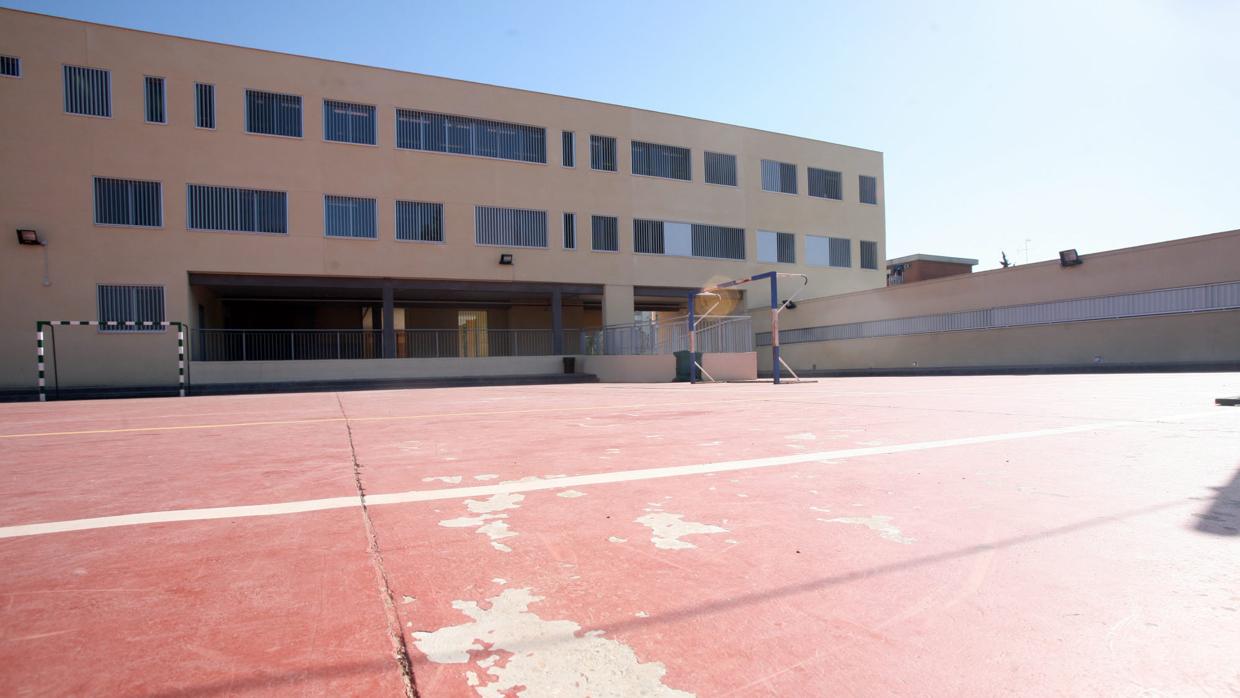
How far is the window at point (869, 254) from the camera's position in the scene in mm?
30547

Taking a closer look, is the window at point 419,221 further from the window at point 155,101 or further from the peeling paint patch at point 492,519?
the peeling paint patch at point 492,519

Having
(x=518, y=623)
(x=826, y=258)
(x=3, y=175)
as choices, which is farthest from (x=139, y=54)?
(x=826, y=258)

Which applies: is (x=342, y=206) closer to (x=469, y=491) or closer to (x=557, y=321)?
(x=557, y=321)

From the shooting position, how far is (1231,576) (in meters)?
1.70

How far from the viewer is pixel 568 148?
24.6m

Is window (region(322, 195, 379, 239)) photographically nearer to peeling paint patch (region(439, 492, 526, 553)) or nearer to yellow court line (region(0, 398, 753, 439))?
yellow court line (region(0, 398, 753, 439))

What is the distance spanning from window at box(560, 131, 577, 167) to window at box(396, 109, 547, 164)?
700 mm

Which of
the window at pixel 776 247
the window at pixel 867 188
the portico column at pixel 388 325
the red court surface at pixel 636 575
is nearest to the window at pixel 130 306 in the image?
the portico column at pixel 388 325

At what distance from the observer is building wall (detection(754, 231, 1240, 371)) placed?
52.8 ft

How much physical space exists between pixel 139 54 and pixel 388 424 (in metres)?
20.1

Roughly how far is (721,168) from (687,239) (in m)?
Result: 3.83

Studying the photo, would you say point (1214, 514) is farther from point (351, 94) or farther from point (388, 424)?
point (351, 94)

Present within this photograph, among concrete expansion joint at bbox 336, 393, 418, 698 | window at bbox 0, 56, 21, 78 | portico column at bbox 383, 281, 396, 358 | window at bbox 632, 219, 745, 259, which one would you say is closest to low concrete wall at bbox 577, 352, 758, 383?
window at bbox 632, 219, 745, 259

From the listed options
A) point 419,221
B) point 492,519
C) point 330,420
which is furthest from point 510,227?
point 492,519
